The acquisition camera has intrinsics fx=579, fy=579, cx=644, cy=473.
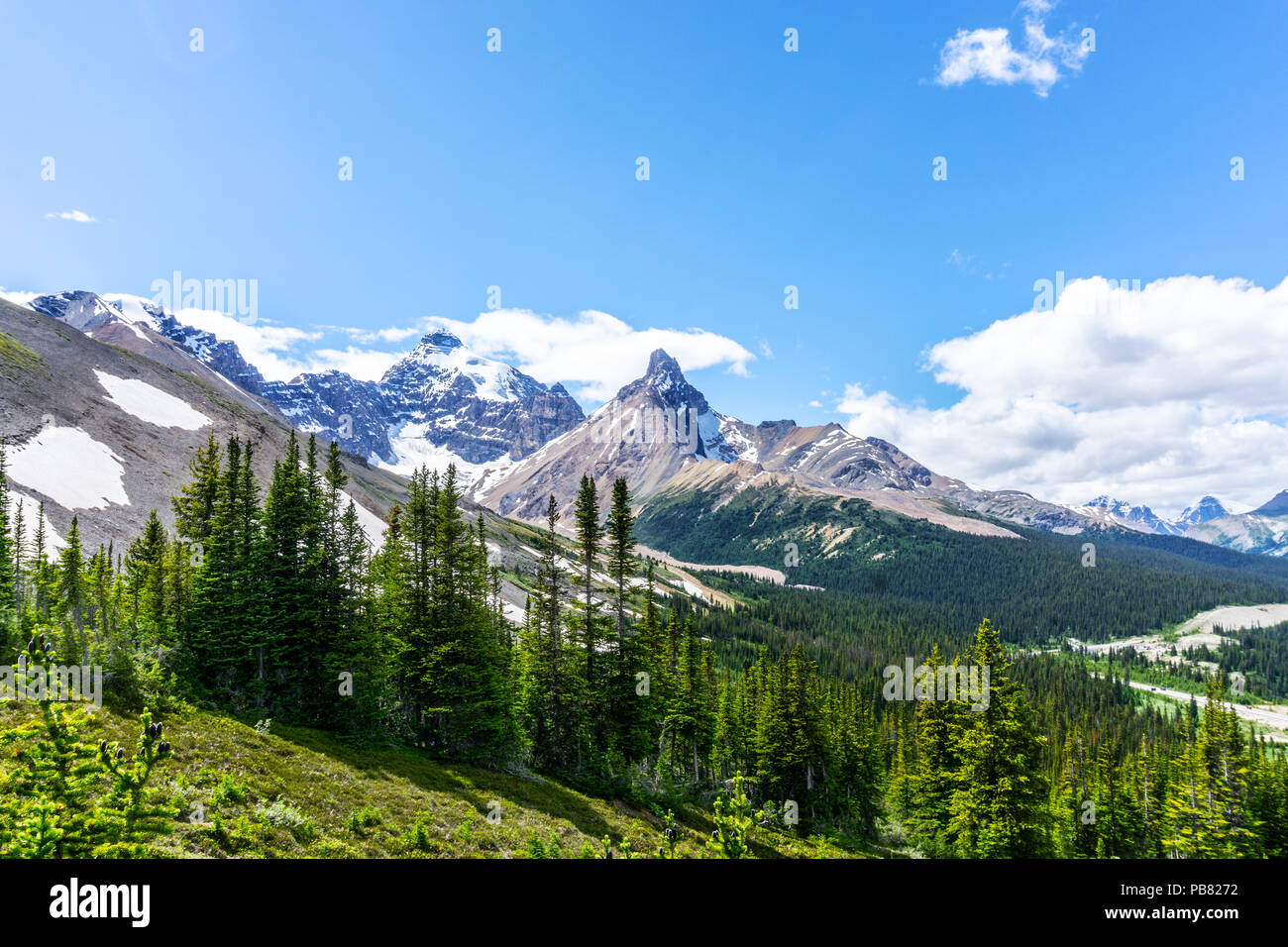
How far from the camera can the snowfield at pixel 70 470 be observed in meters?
82.9

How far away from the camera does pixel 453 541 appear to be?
33656 mm

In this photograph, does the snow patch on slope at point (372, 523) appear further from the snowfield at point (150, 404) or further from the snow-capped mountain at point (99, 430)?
the snowfield at point (150, 404)

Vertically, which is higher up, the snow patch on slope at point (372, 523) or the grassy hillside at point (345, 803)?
the snow patch on slope at point (372, 523)

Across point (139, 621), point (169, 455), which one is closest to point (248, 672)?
point (139, 621)

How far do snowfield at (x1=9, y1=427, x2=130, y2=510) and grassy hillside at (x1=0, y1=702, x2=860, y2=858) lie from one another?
3511 inches

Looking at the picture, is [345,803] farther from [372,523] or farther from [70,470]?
[372,523]

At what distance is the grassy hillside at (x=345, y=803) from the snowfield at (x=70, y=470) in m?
89.2

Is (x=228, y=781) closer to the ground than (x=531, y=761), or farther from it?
farther from it

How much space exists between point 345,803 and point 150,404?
154m

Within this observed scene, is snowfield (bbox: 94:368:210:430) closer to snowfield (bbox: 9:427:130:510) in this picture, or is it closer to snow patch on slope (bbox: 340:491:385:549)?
snowfield (bbox: 9:427:130:510)

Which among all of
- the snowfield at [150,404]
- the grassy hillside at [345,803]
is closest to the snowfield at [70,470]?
the snowfield at [150,404]
